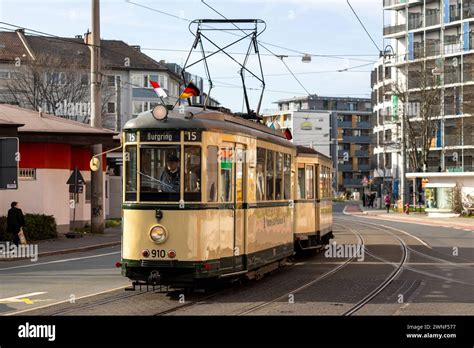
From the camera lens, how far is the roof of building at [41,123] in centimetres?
3133

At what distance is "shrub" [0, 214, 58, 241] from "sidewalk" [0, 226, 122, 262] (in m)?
0.30

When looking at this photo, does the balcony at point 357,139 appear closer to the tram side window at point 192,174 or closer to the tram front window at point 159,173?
the tram side window at point 192,174

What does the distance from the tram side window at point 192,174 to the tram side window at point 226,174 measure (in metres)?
0.66

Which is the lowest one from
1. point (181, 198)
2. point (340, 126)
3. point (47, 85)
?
point (181, 198)

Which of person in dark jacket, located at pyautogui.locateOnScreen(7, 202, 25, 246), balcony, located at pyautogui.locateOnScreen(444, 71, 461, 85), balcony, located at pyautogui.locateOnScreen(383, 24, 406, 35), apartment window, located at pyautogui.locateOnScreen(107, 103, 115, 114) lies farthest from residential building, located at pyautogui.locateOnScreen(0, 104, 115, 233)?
balcony, located at pyautogui.locateOnScreen(383, 24, 406, 35)

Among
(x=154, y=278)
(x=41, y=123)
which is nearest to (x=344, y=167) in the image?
(x=41, y=123)

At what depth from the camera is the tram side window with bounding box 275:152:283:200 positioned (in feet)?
55.3

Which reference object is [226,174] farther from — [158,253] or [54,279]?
[54,279]

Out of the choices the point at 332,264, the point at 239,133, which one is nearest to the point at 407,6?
the point at 332,264

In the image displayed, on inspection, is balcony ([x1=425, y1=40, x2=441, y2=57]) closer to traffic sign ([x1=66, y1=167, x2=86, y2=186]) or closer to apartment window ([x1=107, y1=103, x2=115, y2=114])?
apartment window ([x1=107, y1=103, x2=115, y2=114])

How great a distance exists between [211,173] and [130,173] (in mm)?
1382

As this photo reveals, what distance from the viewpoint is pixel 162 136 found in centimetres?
1334

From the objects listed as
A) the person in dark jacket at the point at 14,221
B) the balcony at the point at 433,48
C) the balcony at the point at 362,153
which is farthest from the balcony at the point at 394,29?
the person in dark jacket at the point at 14,221
